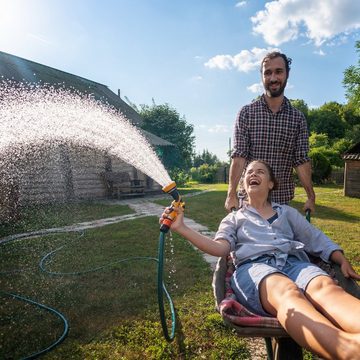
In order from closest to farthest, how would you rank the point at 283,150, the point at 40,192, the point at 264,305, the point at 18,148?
the point at 264,305
the point at 283,150
the point at 18,148
the point at 40,192

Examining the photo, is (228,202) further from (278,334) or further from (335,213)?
(335,213)

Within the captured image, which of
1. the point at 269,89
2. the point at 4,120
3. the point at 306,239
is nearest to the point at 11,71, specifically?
the point at 4,120

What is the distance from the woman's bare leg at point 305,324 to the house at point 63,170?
909 centimetres

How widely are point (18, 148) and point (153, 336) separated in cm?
984

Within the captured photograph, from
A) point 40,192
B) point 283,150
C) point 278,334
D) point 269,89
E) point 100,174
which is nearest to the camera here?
point 278,334

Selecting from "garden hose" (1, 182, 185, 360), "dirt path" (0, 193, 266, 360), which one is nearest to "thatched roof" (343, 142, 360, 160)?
"dirt path" (0, 193, 266, 360)

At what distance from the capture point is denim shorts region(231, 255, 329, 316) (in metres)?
2.16

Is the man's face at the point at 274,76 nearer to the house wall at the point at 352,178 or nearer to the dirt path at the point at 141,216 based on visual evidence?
the dirt path at the point at 141,216

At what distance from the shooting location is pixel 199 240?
91.4 inches

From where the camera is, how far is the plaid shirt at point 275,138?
3277mm

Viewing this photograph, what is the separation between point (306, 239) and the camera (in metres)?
2.71

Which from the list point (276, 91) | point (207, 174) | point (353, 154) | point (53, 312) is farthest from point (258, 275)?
point (207, 174)

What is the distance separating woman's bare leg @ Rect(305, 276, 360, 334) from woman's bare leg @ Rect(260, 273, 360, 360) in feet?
0.27

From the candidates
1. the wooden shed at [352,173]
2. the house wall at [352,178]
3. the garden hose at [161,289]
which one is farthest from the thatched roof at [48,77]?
the house wall at [352,178]
